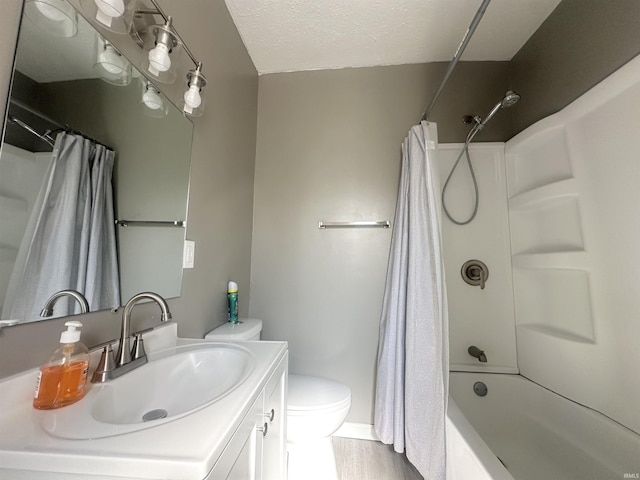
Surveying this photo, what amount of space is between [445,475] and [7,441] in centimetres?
152

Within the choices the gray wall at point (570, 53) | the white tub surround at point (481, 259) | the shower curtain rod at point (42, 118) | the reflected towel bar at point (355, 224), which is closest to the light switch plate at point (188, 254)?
the shower curtain rod at point (42, 118)

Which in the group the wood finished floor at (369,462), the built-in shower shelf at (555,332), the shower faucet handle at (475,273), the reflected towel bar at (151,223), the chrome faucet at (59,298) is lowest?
the wood finished floor at (369,462)

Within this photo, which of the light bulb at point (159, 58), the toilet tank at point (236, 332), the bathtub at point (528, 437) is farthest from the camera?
the toilet tank at point (236, 332)

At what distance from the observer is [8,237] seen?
1.69 feet

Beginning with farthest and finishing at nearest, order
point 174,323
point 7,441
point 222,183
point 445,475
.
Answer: point 222,183 < point 445,475 < point 174,323 < point 7,441

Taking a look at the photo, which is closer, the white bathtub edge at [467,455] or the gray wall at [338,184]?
the white bathtub edge at [467,455]

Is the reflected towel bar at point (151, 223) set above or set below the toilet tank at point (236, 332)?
above

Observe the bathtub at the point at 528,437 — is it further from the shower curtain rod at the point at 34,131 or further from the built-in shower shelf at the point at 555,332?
the shower curtain rod at the point at 34,131

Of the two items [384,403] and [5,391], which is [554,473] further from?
[5,391]

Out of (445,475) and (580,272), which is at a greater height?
(580,272)

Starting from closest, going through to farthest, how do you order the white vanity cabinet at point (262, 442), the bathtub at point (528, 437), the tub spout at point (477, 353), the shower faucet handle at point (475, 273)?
the white vanity cabinet at point (262, 442) → the bathtub at point (528, 437) → the tub spout at point (477, 353) → the shower faucet handle at point (475, 273)

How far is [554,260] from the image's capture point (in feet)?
Answer: 4.53

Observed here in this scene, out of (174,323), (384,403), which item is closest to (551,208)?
(384,403)

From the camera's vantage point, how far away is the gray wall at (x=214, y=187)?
0.87 m
